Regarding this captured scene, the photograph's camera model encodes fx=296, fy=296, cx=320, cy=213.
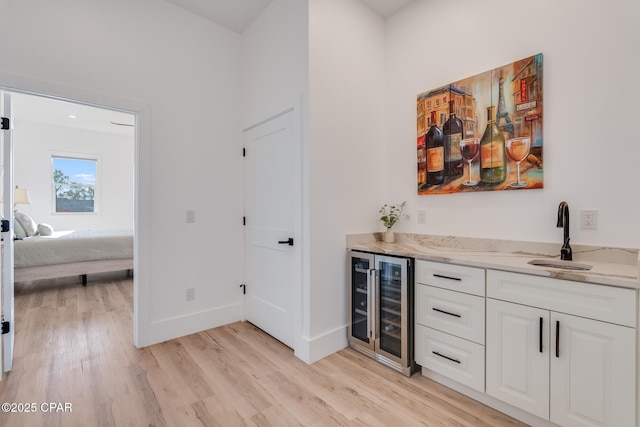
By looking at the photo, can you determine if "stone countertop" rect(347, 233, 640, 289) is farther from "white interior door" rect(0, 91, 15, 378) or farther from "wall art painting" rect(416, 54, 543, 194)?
"white interior door" rect(0, 91, 15, 378)

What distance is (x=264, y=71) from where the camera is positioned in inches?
112

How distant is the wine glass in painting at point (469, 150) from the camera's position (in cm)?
229

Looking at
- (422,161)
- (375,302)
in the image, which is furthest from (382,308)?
(422,161)

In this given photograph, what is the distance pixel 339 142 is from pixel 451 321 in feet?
5.26

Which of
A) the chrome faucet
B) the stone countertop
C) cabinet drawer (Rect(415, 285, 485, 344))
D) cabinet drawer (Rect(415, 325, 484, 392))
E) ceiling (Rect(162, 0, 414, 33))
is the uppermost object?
ceiling (Rect(162, 0, 414, 33))

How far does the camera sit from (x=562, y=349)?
149 centimetres

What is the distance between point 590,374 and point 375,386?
116cm

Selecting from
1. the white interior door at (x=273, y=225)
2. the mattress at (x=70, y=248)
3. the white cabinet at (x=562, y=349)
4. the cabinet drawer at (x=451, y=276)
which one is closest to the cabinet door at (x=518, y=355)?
the white cabinet at (x=562, y=349)

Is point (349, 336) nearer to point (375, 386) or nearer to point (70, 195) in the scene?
point (375, 386)

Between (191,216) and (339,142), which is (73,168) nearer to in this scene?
(191,216)

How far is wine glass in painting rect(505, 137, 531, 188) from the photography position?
2037 millimetres

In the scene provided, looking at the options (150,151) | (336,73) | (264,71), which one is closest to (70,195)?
(150,151)

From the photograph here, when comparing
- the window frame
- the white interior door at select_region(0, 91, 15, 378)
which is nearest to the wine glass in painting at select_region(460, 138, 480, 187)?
the white interior door at select_region(0, 91, 15, 378)

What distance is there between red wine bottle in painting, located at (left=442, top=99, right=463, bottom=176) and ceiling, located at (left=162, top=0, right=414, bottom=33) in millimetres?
1174
